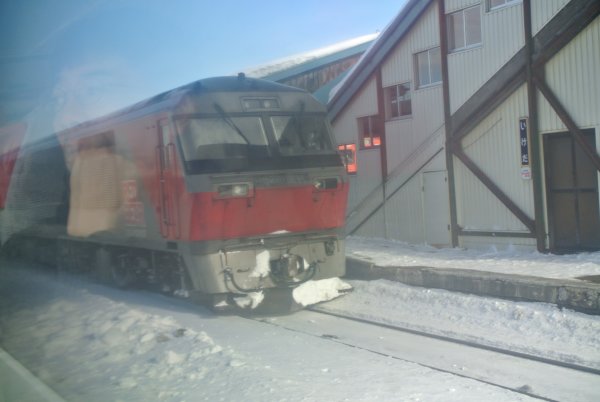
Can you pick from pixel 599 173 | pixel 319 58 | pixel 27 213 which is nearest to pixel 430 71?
pixel 599 173

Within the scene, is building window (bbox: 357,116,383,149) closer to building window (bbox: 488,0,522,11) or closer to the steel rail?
building window (bbox: 488,0,522,11)

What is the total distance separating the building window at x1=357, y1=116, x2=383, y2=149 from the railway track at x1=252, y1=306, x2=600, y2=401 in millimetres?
8866

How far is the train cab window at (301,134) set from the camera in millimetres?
9367

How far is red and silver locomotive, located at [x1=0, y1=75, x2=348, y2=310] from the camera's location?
8719mm

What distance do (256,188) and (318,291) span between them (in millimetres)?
2225

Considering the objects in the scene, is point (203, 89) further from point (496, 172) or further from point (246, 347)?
point (496, 172)

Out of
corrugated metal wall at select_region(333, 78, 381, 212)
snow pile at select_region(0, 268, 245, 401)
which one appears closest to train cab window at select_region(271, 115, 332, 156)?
snow pile at select_region(0, 268, 245, 401)

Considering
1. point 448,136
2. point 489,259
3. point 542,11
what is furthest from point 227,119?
point 448,136

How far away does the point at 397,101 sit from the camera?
1673cm

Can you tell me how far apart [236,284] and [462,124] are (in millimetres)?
7570

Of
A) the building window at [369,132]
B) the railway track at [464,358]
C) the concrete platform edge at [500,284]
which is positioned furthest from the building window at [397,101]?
the railway track at [464,358]

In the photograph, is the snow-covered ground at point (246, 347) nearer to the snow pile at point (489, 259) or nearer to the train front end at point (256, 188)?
the train front end at point (256, 188)

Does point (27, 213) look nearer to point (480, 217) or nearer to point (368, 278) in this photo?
point (368, 278)

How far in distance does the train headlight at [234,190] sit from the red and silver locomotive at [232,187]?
1 centimetres
